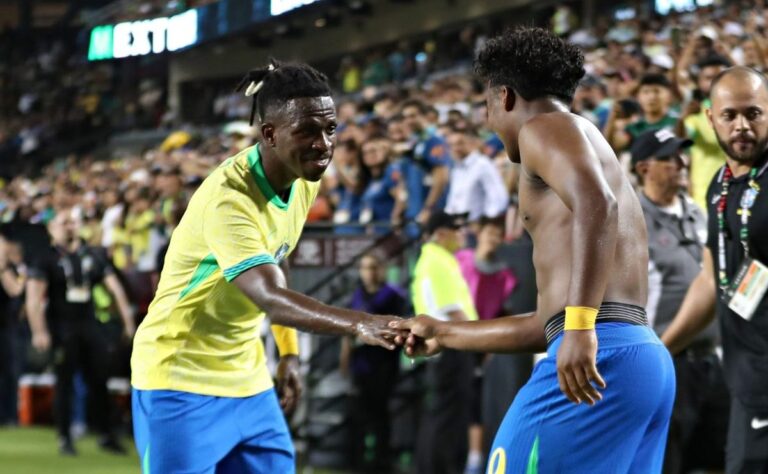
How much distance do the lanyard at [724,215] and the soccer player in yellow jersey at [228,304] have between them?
5.17 feet

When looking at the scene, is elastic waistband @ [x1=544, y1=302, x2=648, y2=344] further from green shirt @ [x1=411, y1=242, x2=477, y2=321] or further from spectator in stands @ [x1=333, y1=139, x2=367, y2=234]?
spectator in stands @ [x1=333, y1=139, x2=367, y2=234]

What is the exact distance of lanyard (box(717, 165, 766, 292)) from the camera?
15.6 ft

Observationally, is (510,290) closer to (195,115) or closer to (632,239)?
(632,239)

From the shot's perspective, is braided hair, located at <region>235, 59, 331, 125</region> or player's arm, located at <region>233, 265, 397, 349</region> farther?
braided hair, located at <region>235, 59, 331, 125</region>

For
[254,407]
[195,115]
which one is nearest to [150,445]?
[254,407]

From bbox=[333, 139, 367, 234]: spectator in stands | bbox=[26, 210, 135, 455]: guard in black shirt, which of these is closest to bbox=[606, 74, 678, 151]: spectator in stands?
bbox=[333, 139, 367, 234]: spectator in stands

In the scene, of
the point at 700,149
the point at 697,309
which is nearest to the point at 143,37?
the point at 700,149

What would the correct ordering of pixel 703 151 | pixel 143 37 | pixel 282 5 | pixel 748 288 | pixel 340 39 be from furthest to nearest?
pixel 143 37, pixel 340 39, pixel 282 5, pixel 703 151, pixel 748 288

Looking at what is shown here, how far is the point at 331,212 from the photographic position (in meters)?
11.5

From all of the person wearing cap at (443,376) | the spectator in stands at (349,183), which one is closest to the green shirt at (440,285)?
the person wearing cap at (443,376)

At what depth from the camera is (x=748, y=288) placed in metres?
4.73

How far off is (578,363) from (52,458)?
8707mm

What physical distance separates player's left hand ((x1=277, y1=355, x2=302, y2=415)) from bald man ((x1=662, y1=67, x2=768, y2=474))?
5.70ft

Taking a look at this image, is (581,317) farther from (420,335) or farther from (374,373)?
(374,373)
